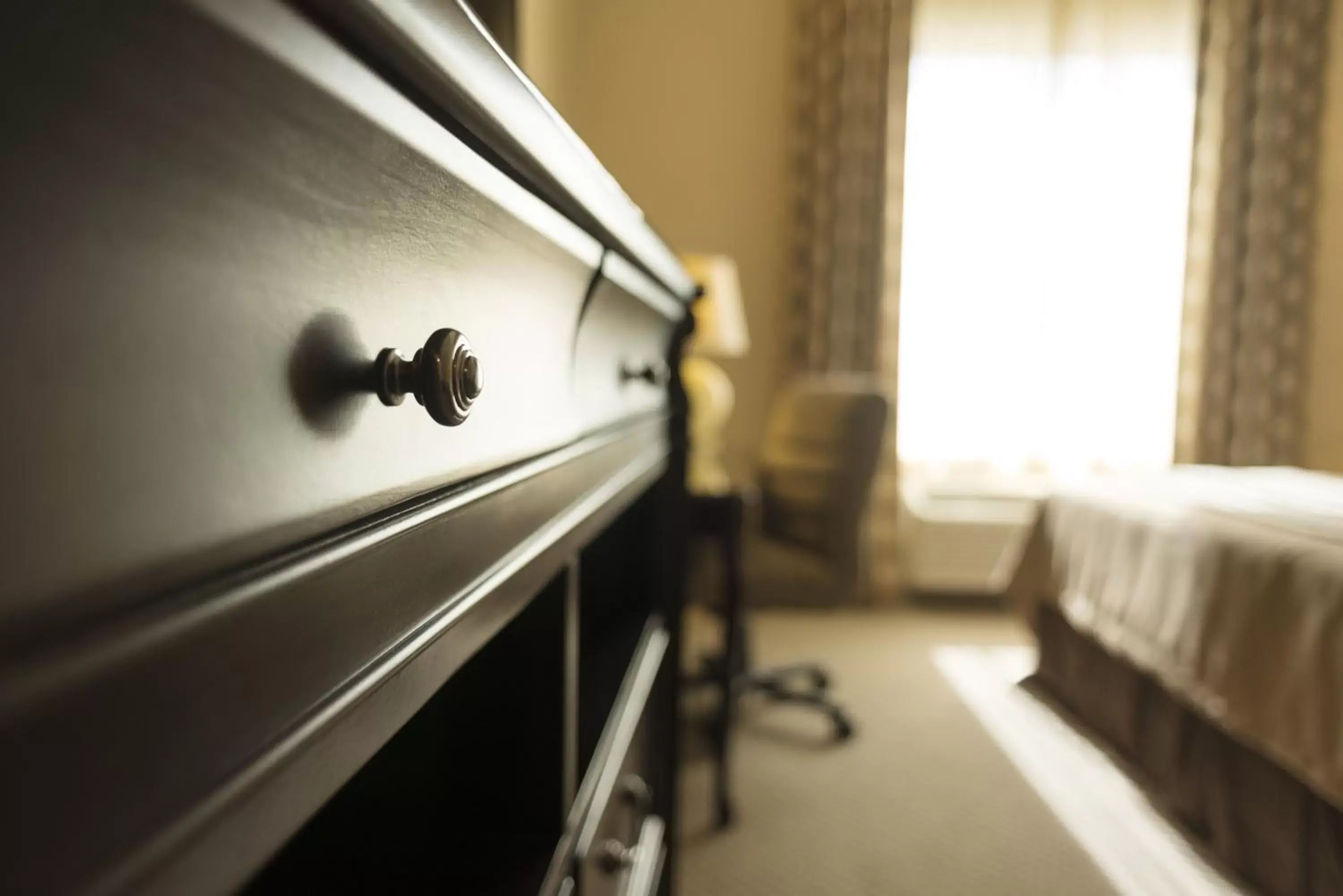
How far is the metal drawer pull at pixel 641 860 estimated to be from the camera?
861mm

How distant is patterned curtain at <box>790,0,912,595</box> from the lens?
396 centimetres

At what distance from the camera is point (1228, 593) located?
184cm

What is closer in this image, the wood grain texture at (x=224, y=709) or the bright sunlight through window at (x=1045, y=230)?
the wood grain texture at (x=224, y=709)

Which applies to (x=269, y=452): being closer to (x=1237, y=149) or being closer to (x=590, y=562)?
(x=590, y=562)

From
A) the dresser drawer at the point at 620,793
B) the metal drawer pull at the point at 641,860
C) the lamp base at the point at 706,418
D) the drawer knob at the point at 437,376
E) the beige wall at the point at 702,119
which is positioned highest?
the beige wall at the point at 702,119

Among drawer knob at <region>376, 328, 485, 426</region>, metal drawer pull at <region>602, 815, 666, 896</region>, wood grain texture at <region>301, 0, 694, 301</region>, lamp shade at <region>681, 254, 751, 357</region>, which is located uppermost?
lamp shade at <region>681, 254, 751, 357</region>

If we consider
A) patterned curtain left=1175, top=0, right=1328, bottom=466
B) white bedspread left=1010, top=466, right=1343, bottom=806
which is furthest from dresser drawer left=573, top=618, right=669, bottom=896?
patterned curtain left=1175, top=0, right=1328, bottom=466

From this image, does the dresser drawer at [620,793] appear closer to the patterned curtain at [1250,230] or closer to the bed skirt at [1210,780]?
the bed skirt at [1210,780]

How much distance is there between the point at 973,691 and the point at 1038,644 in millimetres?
284

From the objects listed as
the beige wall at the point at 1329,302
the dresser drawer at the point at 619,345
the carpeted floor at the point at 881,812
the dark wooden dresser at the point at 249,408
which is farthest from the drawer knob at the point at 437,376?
the beige wall at the point at 1329,302

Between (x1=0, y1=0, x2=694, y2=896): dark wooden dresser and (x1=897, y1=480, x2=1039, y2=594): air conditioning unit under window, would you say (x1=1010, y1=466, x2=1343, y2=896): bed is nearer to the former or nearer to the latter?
(x1=897, y1=480, x2=1039, y2=594): air conditioning unit under window

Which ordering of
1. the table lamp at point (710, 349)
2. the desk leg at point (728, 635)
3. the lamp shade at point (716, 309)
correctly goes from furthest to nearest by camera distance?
the lamp shade at point (716, 309), the table lamp at point (710, 349), the desk leg at point (728, 635)

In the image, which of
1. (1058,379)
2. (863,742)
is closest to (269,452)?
(863,742)

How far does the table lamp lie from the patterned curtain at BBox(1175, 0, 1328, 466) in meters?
2.29
